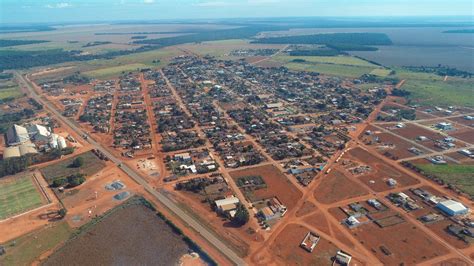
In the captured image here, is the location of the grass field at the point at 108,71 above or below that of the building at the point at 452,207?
below

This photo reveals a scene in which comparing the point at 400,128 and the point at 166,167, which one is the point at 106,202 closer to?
the point at 166,167

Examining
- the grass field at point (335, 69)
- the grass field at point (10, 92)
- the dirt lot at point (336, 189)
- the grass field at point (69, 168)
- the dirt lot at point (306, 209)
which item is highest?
the grass field at point (335, 69)

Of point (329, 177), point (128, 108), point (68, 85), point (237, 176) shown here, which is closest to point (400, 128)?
point (329, 177)

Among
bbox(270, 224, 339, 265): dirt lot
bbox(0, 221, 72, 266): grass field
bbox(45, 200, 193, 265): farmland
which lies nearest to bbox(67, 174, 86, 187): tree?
bbox(0, 221, 72, 266): grass field

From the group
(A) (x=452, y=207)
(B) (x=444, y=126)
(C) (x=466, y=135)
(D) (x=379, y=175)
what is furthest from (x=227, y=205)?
(B) (x=444, y=126)

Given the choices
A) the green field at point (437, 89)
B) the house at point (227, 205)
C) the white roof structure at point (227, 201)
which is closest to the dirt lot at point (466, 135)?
the green field at point (437, 89)

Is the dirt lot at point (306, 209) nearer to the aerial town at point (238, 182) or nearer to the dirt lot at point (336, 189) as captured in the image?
the aerial town at point (238, 182)

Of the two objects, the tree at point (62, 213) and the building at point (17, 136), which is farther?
the building at point (17, 136)
